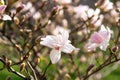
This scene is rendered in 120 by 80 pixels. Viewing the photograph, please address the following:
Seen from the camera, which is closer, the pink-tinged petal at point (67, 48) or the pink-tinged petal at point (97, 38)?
the pink-tinged petal at point (67, 48)

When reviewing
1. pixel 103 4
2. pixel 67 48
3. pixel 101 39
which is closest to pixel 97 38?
pixel 101 39

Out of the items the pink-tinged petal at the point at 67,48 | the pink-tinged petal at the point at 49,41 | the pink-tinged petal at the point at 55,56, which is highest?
the pink-tinged petal at the point at 49,41

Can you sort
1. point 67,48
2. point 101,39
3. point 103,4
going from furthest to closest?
1. point 103,4
2. point 101,39
3. point 67,48

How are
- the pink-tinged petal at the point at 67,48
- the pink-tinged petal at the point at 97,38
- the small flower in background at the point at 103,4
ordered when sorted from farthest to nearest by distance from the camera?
1. the small flower in background at the point at 103,4
2. the pink-tinged petal at the point at 97,38
3. the pink-tinged petal at the point at 67,48

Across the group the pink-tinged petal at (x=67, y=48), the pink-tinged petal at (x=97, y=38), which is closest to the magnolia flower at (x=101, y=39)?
the pink-tinged petal at (x=97, y=38)

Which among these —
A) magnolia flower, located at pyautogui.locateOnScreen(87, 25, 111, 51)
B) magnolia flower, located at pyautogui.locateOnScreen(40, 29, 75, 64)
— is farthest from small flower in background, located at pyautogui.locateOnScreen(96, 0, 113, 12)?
magnolia flower, located at pyautogui.locateOnScreen(40, 29, 75, 64)

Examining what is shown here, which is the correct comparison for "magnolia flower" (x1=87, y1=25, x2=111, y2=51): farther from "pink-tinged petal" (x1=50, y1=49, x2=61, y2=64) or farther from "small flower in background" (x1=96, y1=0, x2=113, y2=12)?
"small flower in background" (x1=96, y1=0, x2=113, y2=12)

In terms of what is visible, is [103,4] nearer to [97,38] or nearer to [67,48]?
[97,38]

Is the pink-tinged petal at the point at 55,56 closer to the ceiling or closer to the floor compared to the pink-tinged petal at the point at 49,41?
closer to the floor

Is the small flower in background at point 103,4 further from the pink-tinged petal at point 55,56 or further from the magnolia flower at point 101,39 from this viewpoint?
the pink-tinged petal at point 55,56

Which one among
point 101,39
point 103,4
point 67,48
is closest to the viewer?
point 67,48

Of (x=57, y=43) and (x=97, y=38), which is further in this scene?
(x=97, y=38)

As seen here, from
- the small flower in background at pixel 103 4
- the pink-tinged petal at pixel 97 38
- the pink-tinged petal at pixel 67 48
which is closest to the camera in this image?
the pink-tinged petal at pixel 67 48

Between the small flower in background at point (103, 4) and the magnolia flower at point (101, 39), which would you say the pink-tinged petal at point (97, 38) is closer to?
the magnolia flower at point (101, 39)
